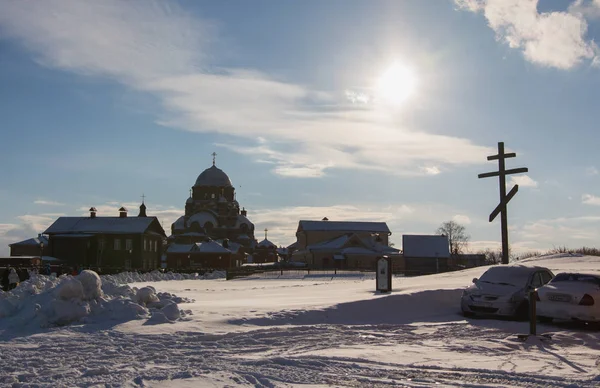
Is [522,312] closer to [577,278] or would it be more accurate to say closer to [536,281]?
[536,281]

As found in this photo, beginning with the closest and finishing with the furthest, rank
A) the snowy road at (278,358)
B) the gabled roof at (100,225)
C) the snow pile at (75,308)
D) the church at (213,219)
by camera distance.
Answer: the snowy road at (278,358) → the snow pile at (75,308) → the gabled roof at (100,225) → the church at (213,219)

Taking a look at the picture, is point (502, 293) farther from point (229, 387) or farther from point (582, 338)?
point (229, 387)

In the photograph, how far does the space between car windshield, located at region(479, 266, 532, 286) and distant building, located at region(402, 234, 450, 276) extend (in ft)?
196

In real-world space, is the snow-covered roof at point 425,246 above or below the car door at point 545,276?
above

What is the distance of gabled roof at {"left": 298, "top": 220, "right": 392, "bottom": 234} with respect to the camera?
100438mm

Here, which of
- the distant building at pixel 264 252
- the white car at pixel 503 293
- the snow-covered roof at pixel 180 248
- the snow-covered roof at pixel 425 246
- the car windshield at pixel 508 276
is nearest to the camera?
the white car at pixel 503 293

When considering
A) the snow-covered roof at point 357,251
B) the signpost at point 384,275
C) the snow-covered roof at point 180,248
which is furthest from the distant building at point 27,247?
the signpost at point 384,275

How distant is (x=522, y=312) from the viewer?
16.4 metres

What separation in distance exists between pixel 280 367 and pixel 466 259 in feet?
273

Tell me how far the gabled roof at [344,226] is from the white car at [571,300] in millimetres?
84246

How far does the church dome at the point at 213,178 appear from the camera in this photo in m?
107

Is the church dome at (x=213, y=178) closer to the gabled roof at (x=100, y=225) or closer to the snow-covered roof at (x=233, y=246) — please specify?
the snow-covered roof at (x=233, y=246)

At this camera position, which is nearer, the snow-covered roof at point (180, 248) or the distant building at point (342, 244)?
the distant building at point (342, 244)

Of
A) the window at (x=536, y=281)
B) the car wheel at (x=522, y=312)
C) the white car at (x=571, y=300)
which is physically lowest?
the car wheel at (x=522, y=312)
